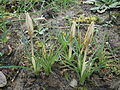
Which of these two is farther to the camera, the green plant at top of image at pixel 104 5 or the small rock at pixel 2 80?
the green plant at top of image at pixel 104 5

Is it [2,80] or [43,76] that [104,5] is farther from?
[2,80]

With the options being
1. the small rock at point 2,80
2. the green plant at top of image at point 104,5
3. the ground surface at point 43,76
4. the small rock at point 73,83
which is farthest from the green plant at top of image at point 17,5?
the small rock at point 73,83

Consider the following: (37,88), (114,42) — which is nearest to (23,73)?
(37,88)

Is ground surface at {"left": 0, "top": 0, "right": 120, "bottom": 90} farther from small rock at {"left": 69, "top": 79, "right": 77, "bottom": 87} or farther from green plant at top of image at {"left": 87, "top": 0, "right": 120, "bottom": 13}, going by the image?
green plant at top of image at {"left": 87, "top": 0, "right": 120, "bottom": 13}

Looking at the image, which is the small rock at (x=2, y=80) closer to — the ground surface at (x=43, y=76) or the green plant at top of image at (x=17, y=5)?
the ground surface at (x=43, y=76)

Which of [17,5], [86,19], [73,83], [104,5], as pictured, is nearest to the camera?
[73,83]

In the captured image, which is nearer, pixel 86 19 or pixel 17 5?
pixel 86 19

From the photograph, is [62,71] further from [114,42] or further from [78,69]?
[114,42]

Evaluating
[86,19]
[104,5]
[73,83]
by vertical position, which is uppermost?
[104,5]

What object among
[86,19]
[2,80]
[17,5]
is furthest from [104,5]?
[2,80]

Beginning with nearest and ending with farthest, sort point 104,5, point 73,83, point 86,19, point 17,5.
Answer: point 73,83 < point 86,19 < point 104,5 < point 17,5

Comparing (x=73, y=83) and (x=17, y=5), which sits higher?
(x=17, y=5)

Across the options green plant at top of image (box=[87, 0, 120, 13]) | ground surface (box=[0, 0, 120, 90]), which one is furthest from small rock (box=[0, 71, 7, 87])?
green plant at top of image (box=[87, 0, 120, 13])

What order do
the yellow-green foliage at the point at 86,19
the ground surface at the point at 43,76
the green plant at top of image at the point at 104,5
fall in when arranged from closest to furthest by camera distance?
the ground surface at the point at 43,76, the yellow-green foliage at the point at 86,19, the green plant at top of image at the point at 104,5
